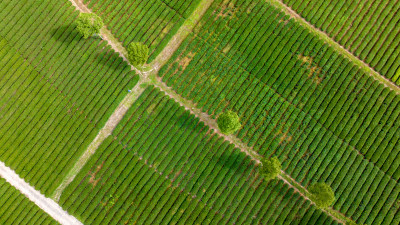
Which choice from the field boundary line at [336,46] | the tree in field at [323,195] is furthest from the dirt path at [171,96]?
the field boundary line at [336,46]

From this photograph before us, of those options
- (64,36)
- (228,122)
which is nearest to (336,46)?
(228,122)

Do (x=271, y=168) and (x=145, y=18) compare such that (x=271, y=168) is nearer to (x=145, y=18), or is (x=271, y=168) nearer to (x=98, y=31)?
(x=145, y=18)

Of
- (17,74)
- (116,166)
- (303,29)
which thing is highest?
(303,29)

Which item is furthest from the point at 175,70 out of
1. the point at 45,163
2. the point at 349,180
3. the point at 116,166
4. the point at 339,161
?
the point at 349,180

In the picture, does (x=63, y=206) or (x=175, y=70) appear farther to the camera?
(x=175, y=70)

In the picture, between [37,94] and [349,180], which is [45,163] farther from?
[349,180]

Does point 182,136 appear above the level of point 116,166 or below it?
above
